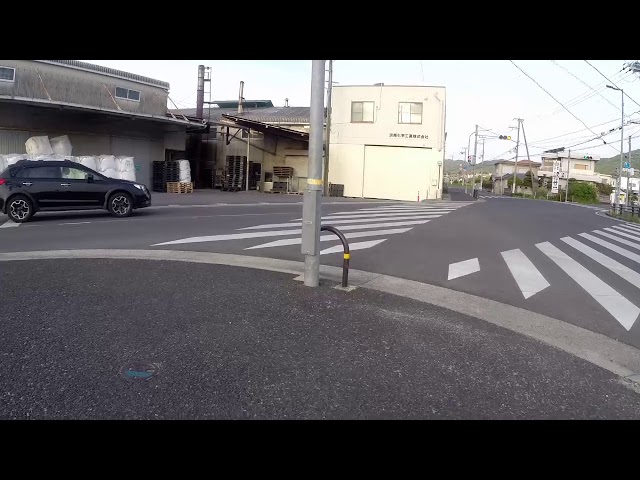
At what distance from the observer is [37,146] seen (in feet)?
76.3

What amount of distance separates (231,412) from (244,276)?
4.38 meters

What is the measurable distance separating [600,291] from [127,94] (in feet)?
86.5

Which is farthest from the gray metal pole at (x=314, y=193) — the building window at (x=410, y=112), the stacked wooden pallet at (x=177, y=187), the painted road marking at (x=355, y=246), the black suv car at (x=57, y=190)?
the building window at (x=410, y=112)

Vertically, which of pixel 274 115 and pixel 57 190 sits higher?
pixel 274 115

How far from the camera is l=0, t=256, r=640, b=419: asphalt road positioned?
12.1ft

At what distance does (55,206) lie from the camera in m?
14.0

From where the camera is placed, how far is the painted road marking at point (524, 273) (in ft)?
26.9

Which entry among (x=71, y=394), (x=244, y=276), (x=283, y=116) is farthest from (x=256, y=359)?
(x=283, y=116)

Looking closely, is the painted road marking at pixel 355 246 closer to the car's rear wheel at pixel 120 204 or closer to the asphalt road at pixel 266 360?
the asphalt road at pixel 266 360

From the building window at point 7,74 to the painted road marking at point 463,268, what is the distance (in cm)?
2334

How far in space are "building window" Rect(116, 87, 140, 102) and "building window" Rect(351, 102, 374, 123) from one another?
50.6 feet

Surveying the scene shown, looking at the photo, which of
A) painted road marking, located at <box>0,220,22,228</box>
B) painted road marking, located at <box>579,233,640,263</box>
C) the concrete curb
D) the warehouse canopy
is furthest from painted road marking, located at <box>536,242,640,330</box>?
the warehouse canopy

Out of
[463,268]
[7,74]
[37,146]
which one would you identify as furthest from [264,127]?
[463,268]

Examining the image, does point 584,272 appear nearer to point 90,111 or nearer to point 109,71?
point 90,111
